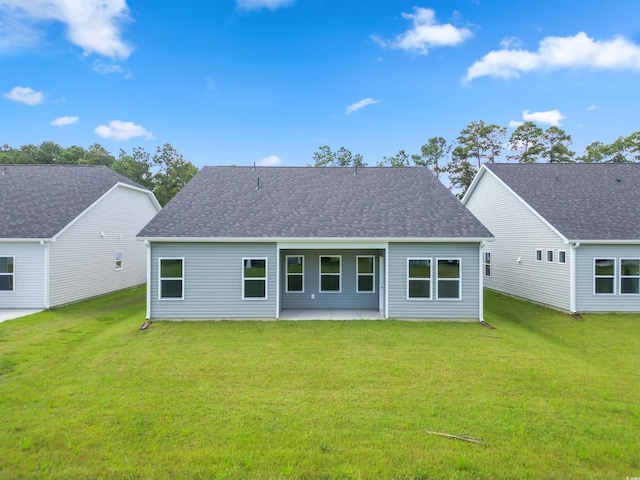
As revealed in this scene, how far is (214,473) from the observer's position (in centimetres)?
356

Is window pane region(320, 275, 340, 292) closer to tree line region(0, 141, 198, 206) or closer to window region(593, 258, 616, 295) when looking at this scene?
window region(593, 258, 616, 295)

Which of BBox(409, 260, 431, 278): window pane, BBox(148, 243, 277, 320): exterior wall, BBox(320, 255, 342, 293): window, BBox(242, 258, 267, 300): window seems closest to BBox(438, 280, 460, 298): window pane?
BBox(409, 260, 431, 278): window pane

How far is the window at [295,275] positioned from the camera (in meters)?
12.2

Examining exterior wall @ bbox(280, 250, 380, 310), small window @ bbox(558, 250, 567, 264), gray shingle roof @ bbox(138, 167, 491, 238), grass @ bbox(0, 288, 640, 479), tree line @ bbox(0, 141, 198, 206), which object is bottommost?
grass @ bbox(0, 288, 640, 479)

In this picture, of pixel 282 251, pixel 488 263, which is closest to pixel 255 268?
pixel 282 251

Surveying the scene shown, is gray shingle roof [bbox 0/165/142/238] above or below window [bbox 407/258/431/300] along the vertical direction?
above

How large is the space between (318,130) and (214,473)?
2792 cm

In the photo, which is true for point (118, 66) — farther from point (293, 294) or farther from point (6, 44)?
point (293, 294)

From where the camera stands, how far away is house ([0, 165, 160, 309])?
39.6ft

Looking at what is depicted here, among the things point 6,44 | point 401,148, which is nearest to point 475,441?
point 6,44

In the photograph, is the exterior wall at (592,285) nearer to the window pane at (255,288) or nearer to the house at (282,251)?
the house at (282,251)

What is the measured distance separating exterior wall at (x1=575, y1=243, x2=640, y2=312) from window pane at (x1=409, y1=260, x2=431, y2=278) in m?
5.53

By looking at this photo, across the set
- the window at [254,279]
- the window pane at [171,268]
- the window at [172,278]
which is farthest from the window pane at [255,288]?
the window pane at [171,268]

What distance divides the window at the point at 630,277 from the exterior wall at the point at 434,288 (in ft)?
18.5
